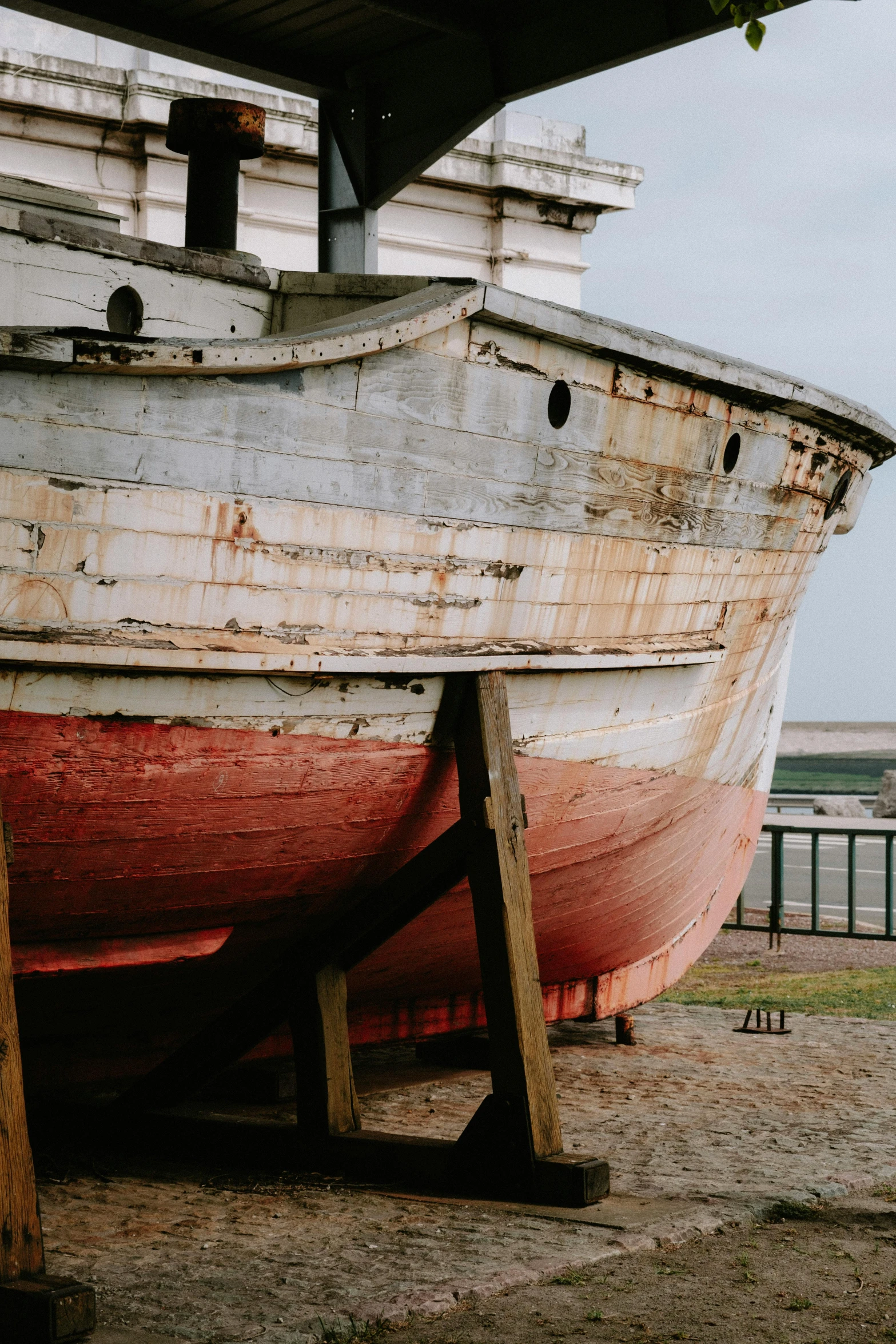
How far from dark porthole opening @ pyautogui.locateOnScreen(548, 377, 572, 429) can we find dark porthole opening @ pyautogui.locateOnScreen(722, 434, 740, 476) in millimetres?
969

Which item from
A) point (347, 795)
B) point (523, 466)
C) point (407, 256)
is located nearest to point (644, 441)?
point (523, 466)

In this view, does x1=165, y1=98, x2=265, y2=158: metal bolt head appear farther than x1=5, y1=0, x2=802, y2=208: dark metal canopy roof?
No

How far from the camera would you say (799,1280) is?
11.1 feet

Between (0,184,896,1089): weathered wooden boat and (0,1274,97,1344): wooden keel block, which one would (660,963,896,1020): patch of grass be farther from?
(0,1274,97,1344): wooden keel block

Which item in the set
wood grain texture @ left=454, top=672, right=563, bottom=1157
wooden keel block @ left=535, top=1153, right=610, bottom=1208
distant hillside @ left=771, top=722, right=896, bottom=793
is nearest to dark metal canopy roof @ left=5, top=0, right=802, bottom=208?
wood grain texture @ left=454, top=672, right=563, bottom=1157

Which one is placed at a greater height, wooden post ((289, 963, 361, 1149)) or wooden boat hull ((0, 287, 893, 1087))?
wooden boat hull ((0, 287, 893, 1087))

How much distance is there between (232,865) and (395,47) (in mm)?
4789

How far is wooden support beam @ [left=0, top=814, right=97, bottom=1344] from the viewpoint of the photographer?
2.79 metres

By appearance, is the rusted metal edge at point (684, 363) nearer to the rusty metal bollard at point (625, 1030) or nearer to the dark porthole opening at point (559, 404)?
the dark porthole opening at point (559, 404)

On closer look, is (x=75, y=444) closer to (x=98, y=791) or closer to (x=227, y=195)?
(x=98, y=791)

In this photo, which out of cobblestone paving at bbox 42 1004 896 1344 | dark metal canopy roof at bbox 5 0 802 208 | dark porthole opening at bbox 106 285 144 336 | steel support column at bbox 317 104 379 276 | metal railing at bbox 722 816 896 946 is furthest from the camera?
metal railing at bbox 722 816 896 946

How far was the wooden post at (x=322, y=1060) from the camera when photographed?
4258 millimetres

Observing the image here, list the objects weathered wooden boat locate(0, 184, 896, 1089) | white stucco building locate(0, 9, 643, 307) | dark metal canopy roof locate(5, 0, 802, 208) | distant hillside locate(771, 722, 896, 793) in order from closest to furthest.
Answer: weathered wooden boat locate(0, 184, 896, 1089) → dark metal canopy roof locate(5, 0, 802, 208) → white stucco building locate(0, 9, 643, 307) → distant hillside locate(771, 722, 896, 793)

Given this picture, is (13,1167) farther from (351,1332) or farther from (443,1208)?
(443,1208)
